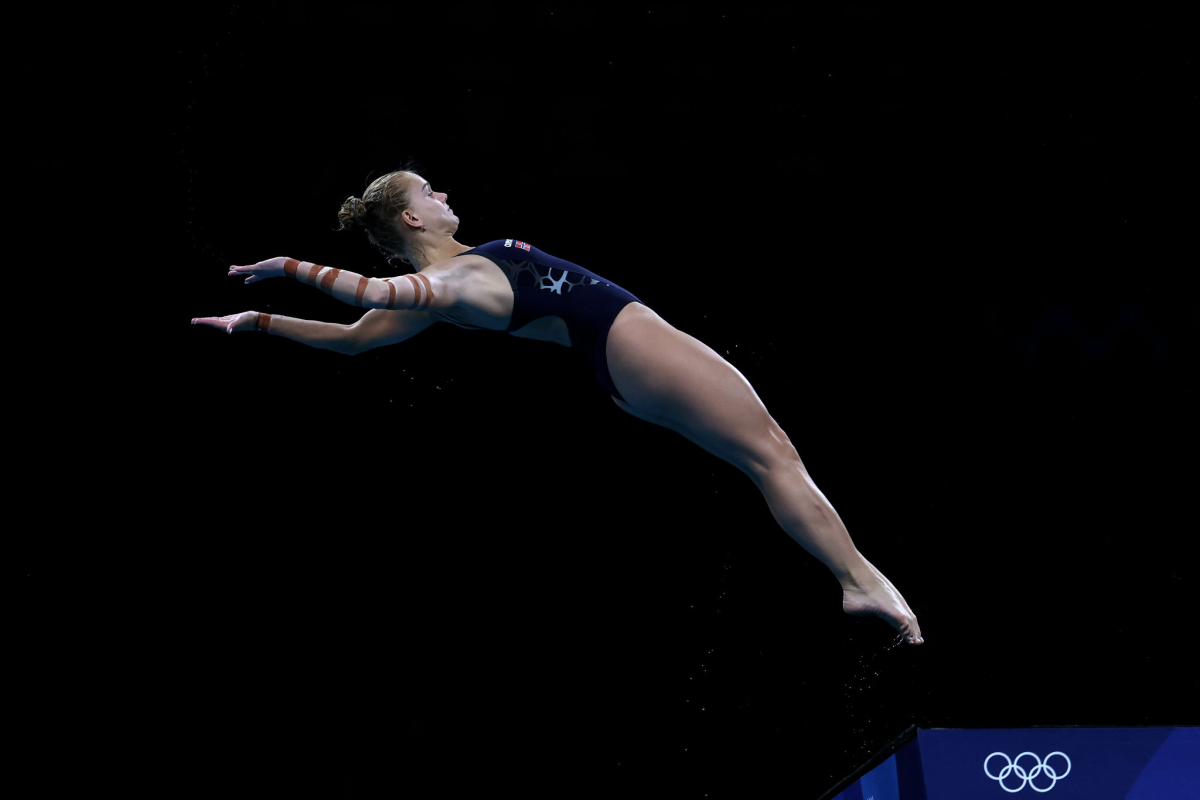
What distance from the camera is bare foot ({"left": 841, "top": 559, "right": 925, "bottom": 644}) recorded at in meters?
2.71

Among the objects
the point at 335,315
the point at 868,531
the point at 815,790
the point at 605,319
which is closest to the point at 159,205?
the point at 335,315

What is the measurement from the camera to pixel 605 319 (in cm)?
296

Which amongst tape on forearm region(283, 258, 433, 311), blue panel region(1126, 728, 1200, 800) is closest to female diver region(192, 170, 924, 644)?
tape on forearm region(283, 258, 433, 311)

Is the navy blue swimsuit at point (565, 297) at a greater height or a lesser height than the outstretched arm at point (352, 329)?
greater

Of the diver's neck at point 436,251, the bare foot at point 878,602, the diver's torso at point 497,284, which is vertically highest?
the diver's neck at point 436,251

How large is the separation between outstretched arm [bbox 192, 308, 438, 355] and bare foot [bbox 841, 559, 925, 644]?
148 cm

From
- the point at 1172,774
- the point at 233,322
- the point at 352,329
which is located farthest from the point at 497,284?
the point at 1172,774

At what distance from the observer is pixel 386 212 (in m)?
3.22

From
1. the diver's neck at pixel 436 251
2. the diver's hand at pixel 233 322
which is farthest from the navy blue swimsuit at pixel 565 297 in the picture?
the diver's hand at pixel 233 322

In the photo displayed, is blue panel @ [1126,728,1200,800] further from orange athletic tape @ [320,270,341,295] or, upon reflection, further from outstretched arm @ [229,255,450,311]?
orange athletic tape @ [320,270,341,295]

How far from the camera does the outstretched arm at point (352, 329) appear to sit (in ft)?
10.5

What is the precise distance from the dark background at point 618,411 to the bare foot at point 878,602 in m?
1.81

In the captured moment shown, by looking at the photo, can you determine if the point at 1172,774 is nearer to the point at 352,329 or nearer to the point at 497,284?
the point at 497,284

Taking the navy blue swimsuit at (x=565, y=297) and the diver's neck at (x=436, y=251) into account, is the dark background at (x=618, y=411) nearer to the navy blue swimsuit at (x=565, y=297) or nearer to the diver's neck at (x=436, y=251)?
the diver's neck at (x=436, y=251)
